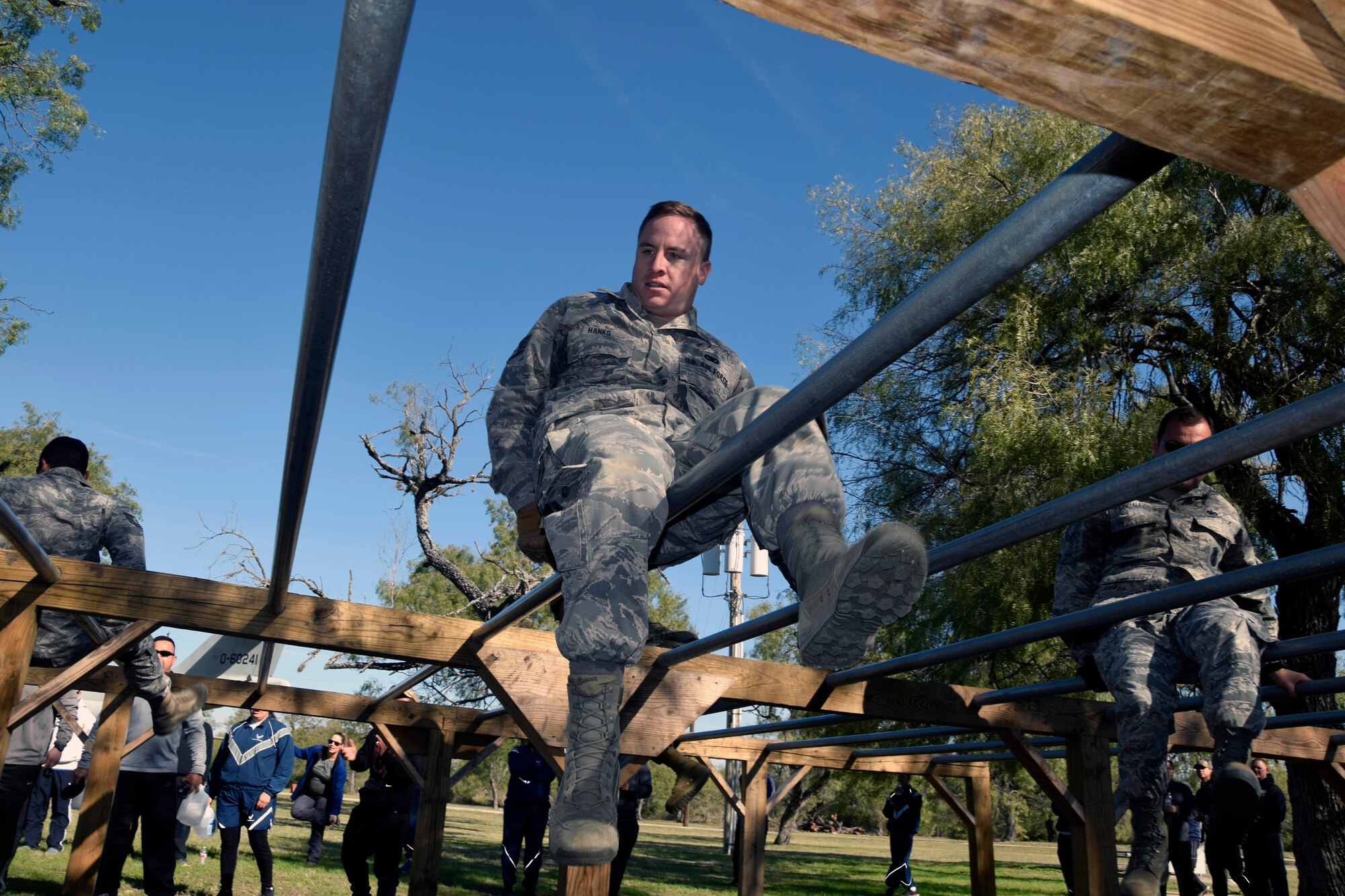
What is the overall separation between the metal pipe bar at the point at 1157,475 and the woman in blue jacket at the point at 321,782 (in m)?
8.20

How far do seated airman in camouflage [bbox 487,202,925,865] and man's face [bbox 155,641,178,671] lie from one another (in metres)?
5.52

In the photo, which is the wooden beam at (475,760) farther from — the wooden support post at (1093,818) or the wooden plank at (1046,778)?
the wooden support post at (1093,818)

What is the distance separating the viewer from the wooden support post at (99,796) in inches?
239

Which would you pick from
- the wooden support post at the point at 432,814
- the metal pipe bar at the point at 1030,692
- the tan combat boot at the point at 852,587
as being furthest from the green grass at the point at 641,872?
the tan combat boot at the point at 852,587

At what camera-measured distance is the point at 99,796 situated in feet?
21.3

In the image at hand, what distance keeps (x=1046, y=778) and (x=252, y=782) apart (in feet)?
20.8

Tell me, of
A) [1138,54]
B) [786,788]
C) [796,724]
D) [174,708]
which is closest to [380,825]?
[174,708]

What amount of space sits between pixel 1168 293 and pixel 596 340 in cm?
834

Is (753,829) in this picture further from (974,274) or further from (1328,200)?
(1328,200)

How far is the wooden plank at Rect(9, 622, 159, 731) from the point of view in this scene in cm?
433

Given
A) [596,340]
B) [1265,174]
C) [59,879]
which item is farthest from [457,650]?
[59,879]

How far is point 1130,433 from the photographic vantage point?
865 cm

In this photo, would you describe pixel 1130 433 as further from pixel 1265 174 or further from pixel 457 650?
pixel 1265 174

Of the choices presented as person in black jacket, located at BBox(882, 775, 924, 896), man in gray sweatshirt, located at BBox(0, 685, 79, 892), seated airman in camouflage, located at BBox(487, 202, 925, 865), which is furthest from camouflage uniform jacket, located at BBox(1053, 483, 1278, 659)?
person in black jacket, located at BBox(882, 775, 924, 896)
